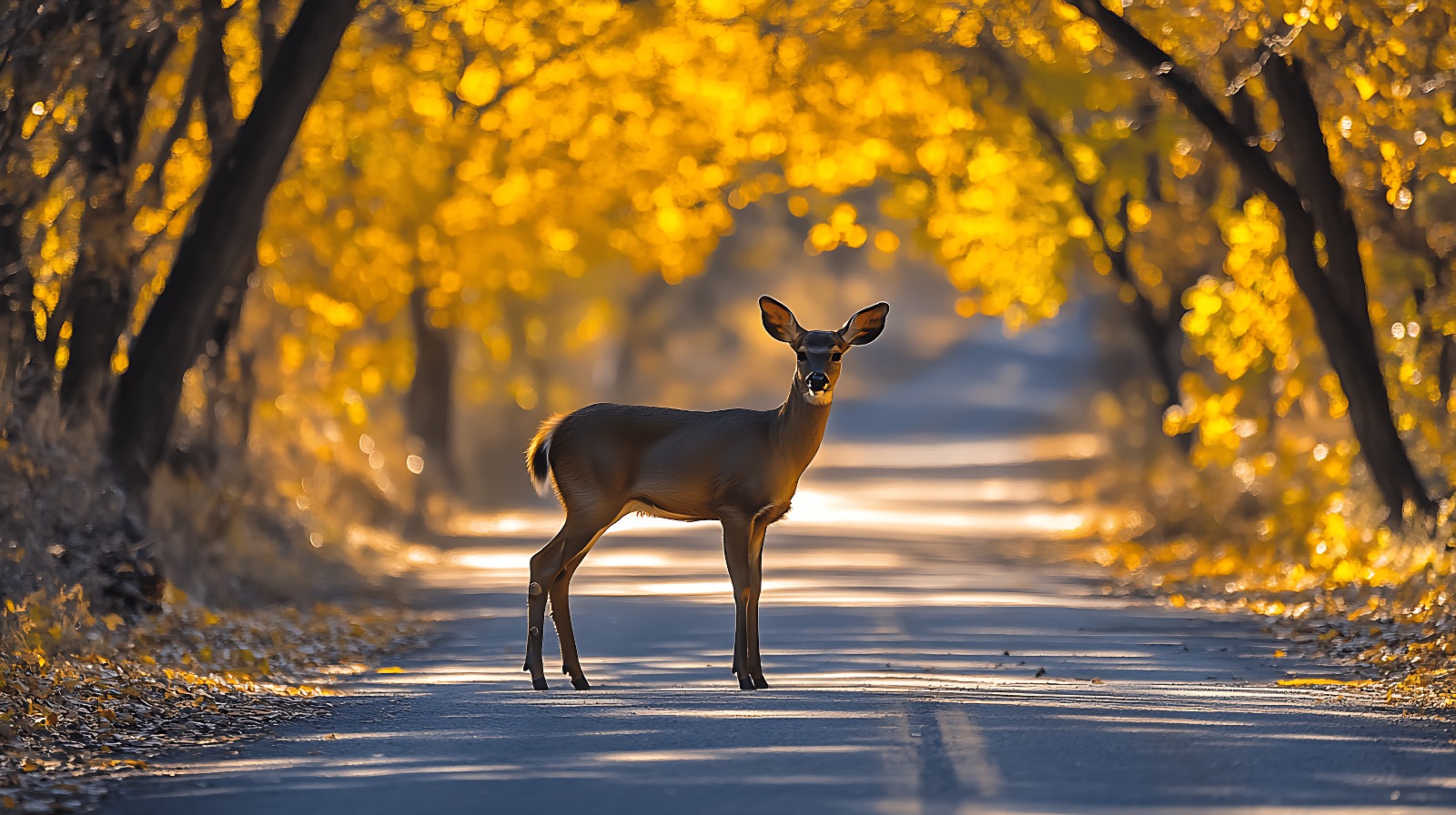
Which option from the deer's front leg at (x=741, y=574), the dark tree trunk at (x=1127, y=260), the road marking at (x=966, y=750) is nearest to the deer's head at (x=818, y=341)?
the deer's front leg at (x=741, y=574)

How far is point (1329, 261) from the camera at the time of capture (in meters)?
20.9

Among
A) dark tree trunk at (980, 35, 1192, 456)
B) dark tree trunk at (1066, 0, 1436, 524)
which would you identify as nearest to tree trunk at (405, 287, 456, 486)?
dark tree trunk at (980, 35, 1192, 456)

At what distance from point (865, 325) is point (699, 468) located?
1264 millimetres

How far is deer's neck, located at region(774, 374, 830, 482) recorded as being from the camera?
13383 millimetres

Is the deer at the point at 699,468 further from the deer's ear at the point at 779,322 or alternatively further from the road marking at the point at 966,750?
the road marking at the point at 966,750

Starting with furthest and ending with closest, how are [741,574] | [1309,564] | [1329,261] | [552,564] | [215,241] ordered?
1. [1309,564]
2. [1329,261]
3. [215,241]
4. [552,564]
5. [741,574]

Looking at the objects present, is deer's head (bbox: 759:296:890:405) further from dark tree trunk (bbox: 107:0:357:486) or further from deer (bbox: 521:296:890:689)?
dark tree trunk (bbox: 107:0:357:486)

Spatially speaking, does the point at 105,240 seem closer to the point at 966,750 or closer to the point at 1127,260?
the point at 966,750

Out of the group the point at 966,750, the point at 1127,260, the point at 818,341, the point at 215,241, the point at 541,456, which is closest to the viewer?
the point at 966,750

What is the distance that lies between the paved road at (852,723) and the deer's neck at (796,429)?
133cm

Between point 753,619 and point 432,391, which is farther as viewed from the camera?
point 432,391

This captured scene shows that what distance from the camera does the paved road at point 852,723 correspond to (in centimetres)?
948

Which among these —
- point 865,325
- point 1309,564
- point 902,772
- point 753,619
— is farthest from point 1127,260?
point 902,772

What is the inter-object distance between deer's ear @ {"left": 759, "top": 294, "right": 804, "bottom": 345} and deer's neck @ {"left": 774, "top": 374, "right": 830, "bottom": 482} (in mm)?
282
